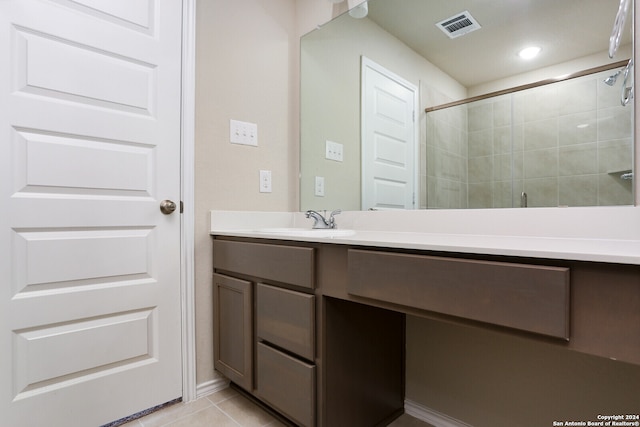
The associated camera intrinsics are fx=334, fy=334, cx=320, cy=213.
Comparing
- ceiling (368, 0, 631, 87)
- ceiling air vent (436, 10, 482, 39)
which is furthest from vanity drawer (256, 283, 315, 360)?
ceiling air vent (436, 10, 482, 39)

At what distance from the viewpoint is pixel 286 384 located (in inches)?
47.9

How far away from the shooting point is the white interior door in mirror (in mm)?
1493

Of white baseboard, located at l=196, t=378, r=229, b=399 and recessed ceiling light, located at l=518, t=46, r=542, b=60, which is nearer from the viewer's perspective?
recessed ceiling light, located at l=518, t=46, r=542, b=60

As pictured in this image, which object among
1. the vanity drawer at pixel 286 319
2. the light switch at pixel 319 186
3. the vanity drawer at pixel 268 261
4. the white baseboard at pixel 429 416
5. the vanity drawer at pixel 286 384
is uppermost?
the light switch at pixel 319 186

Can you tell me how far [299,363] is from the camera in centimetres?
117

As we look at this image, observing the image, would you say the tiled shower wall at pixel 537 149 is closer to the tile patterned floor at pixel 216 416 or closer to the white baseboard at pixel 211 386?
the tile patterned floor at pixel 216 416

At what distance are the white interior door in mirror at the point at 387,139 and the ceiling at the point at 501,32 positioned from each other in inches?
7.5

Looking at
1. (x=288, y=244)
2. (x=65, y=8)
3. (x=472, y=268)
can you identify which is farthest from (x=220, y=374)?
(x=65, y=8)

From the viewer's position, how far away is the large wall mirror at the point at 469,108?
1036 millimetres

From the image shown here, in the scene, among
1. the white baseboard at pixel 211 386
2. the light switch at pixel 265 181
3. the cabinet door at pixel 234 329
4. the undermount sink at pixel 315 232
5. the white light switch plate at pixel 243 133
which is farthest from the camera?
the light switch at pixel 265 181

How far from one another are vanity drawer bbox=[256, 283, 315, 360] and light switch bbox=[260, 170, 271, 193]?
0.64m

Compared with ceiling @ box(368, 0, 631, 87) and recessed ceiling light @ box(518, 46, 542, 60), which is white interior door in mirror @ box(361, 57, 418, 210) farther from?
recessed ceiling light @ box(518, 46, 542, 60)

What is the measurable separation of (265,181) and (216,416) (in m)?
1.13

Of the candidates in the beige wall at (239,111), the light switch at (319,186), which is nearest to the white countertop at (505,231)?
the beige wall at (239,111)
